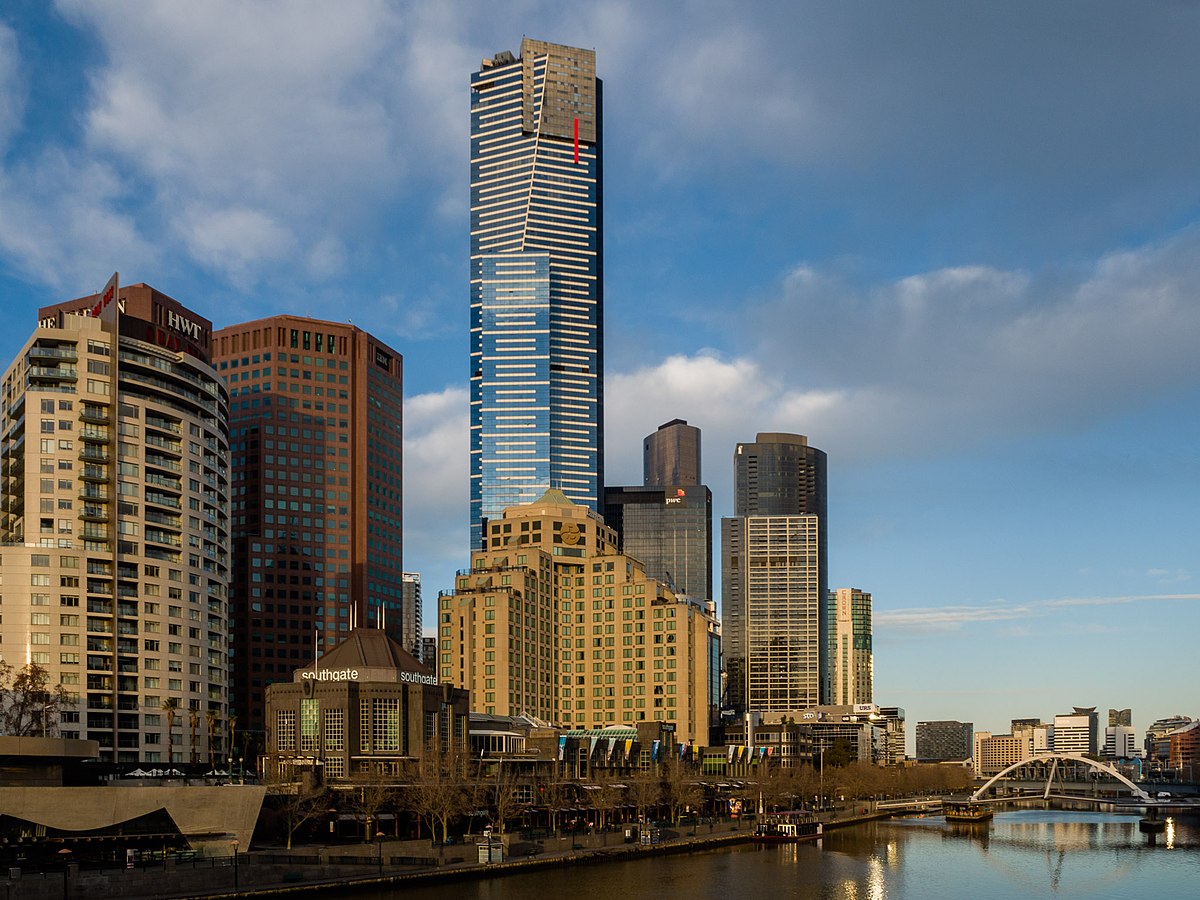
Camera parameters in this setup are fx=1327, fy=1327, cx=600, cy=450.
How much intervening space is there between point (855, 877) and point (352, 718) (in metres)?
64.8

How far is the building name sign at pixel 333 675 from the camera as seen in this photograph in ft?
571

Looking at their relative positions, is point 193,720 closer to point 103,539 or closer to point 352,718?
point 103,539

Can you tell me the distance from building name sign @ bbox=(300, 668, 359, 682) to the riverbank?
3152cm

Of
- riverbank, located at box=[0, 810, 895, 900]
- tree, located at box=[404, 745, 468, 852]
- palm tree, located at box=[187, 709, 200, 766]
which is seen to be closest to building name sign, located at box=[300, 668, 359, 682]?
tree, located at box=[404, 745, 468, 852]

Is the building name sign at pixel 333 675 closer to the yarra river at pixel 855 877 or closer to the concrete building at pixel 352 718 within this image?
the concrete building at pixel 352 718

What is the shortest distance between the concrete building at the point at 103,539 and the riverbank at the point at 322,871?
2363 inches

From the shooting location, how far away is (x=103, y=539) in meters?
187

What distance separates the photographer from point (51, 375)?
18712 cm

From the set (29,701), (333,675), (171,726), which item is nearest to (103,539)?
(171,726)

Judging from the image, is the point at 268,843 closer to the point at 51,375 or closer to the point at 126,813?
the point at 126,813

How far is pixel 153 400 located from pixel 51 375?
48.3ft

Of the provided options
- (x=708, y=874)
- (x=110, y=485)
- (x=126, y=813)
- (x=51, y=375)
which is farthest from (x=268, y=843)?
(x=51, y=375)

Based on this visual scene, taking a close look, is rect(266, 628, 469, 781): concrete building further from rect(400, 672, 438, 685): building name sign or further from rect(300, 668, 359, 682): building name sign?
rect(400, 672, 438, 685): building name sign

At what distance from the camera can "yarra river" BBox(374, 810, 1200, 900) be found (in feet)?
414
